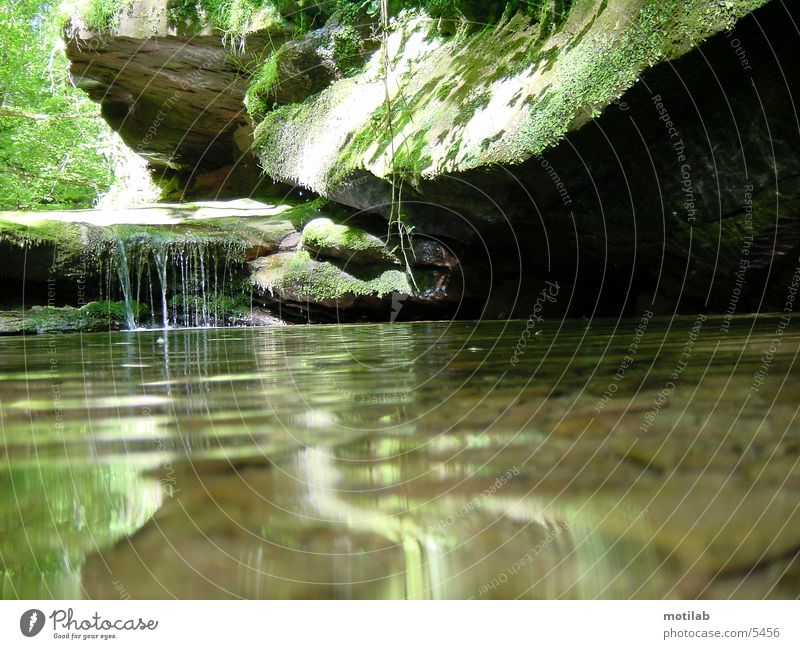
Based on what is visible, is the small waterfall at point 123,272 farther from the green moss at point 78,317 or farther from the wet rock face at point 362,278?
the wet rock face at point 362,278

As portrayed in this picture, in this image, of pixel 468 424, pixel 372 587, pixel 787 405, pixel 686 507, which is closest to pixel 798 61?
pixel 787 405

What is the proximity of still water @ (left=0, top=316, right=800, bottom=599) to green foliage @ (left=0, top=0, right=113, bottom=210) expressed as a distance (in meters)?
12.6

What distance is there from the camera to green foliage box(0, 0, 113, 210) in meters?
12.5

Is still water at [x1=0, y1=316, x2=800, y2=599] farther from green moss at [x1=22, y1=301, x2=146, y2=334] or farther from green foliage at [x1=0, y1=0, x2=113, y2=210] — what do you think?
green foliage at [x1=0, y1=0, x2=113, y2=210]

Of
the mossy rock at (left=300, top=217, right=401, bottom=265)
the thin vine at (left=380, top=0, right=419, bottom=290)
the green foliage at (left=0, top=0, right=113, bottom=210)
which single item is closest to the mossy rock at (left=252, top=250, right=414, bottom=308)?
the mossy rock at (left=300, top=217, right=401, bottom=265)

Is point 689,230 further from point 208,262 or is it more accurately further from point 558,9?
point 208,262

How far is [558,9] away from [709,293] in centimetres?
311

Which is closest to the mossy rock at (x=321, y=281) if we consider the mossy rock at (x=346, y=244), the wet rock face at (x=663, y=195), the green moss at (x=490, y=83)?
the mossy rock at (x=346, y=244)

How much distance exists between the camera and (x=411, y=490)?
2.90 ft

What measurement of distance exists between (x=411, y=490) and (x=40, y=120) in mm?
14443

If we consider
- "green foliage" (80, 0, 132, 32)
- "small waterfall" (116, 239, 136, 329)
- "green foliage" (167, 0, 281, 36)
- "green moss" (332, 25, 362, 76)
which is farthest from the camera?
"green foliage" (80, 0, 132, 32)

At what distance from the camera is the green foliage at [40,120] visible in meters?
12.5

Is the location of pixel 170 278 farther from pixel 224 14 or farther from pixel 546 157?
pixel 546 157

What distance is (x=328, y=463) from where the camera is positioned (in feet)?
3.45
